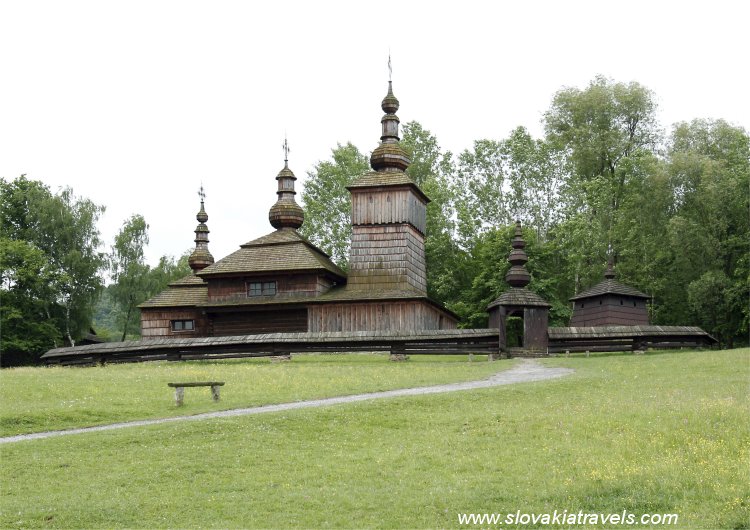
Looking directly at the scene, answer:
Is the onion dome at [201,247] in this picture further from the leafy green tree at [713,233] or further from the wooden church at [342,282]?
the leafy green tree at [713,233]

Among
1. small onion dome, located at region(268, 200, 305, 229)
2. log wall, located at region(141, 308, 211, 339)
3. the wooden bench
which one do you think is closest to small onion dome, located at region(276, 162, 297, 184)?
small onion dome, located at region(268, 200, 305, 229)

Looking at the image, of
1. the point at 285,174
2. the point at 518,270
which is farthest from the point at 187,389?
the point at 285,174

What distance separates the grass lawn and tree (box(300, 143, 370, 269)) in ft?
127

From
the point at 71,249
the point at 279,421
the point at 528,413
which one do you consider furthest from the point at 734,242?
the point at 71,249

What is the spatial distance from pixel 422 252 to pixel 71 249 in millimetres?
24213

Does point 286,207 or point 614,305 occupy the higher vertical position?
point 286,207

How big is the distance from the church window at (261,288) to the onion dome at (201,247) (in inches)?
400

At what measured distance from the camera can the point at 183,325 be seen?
1906 inches

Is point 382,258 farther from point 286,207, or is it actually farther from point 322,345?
point 322,345

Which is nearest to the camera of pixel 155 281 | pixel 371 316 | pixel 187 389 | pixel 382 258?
pixel 187 389

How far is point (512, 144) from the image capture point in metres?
57.1

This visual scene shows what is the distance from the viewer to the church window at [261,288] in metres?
45.8

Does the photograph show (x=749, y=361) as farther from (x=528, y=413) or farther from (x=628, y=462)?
(x=628, y=462)

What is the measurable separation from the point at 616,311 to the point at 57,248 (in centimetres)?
3582
